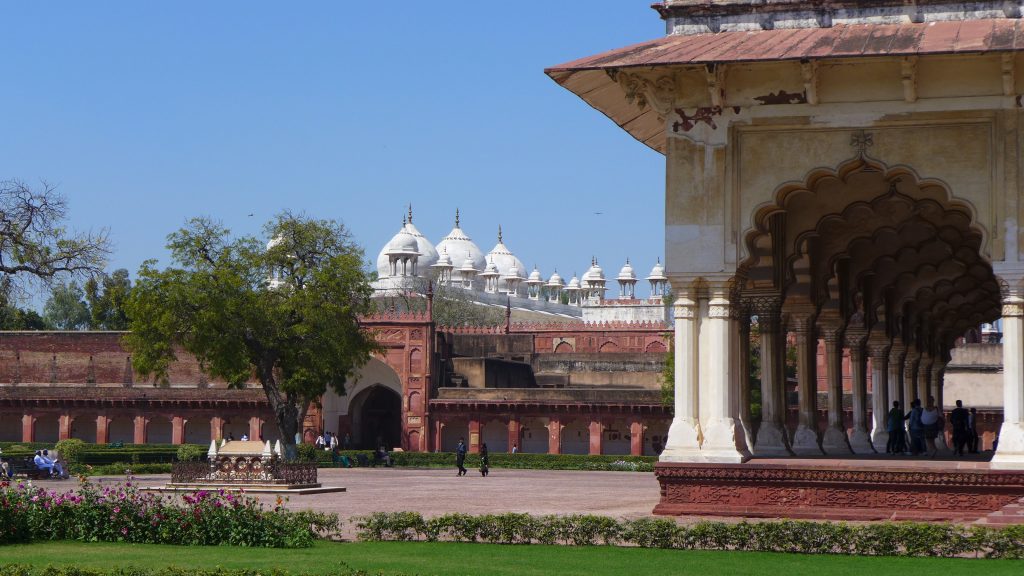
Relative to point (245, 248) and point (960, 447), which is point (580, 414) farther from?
point (960, 447)

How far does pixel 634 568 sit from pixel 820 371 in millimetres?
41951

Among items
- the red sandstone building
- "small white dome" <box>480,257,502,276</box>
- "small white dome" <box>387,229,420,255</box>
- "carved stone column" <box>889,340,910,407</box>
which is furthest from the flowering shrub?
"small white dome" <box>480,257,502,276</box>

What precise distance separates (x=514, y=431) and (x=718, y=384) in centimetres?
3556

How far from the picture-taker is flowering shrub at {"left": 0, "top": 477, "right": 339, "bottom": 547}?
494 inches

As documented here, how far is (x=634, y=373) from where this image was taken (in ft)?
180

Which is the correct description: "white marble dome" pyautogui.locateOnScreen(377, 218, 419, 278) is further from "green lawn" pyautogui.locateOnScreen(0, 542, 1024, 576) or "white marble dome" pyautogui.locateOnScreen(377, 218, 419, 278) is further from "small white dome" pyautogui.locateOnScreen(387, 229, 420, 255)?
"green lawn" pyautogui.locateOnScreen(0, 542, 1024, 576)

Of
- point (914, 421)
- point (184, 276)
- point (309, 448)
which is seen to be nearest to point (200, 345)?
point (184, 276)

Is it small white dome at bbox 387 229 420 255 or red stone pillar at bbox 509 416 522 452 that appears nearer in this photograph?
red stone pillar at bbox 509 416 522 452

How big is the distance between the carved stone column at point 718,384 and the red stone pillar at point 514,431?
3524 centimetres

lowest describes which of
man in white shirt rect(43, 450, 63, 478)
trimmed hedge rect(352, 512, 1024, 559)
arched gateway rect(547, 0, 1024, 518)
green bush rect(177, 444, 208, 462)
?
trimmed hedge rect(352, 512, 1024, 559)

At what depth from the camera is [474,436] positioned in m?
50.6

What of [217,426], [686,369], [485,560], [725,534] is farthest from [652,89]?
[217,426]

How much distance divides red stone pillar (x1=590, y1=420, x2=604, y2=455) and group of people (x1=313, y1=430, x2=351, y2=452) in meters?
8.59

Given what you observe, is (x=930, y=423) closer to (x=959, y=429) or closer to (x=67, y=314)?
(x=959, y=429)
